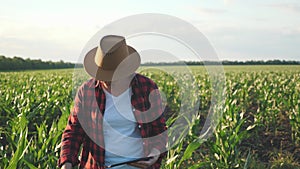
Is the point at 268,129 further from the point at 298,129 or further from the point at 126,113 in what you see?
the point at 126,113

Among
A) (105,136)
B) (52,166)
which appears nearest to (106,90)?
(105,136)

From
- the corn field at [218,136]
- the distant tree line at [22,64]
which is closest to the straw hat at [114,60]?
the corn field at [218,136]

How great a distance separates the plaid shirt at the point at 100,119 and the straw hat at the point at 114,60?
4.9 inches

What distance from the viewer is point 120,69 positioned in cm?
221

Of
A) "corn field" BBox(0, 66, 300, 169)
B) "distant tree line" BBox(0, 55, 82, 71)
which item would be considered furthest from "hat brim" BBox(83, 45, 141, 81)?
"distant tree line" BBox(0, 55, 82, 71)

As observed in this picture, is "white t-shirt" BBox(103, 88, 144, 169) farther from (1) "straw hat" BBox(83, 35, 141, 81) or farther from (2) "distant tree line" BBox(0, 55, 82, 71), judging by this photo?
(2) "distant tree line" BBox(0, 55, 82, 71)

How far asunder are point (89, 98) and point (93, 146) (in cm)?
29

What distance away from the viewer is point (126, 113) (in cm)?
233

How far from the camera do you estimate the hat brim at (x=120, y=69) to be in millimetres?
2199

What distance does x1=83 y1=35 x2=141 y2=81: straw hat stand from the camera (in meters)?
2.18

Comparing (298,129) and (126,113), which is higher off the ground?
(126,113)

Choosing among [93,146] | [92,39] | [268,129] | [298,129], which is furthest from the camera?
[268,129]

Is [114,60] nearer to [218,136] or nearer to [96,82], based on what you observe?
[96,82]

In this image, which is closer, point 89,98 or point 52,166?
point 89,98
